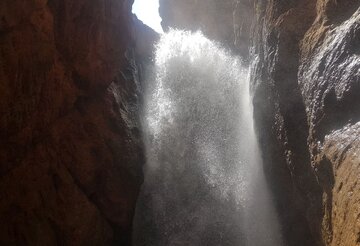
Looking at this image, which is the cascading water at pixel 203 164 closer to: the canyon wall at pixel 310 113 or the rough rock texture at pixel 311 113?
the canyon wall at pixel 310 113

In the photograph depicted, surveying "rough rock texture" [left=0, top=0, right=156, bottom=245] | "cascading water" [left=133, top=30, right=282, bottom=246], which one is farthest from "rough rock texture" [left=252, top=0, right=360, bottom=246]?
"rough rock texture" [left=0, top=0, right=156, bottom=245]

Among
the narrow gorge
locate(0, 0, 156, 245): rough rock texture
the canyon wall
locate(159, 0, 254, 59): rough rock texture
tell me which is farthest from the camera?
locate(159, 0, 254, 59): rough rock texture

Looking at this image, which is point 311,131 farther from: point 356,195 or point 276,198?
point 276,198

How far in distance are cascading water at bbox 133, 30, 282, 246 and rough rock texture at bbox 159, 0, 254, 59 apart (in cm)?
109

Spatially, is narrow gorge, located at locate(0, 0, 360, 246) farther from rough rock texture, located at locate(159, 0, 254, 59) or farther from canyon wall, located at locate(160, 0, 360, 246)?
rough rock texture, located at locate(159, 0, 254, 59)

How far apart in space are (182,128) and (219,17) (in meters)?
7.75

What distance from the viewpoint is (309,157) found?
21.9ft

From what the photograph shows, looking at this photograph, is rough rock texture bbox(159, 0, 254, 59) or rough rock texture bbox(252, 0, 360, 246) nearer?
rough rock texture bbox(252, 0, 360, 246)

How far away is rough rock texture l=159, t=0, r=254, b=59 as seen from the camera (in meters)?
16.0

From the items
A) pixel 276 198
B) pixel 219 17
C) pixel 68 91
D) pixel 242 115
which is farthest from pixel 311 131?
pixel 219 17

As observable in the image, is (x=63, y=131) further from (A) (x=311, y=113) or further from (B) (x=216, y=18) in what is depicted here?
(B) (x=216, y=18)

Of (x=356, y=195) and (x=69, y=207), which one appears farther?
(x=69, y=207)

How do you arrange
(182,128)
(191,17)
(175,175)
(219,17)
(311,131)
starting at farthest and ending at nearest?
1. (191,17)
2. (219,17)
3. (182,128)
4. (175,175)
5. (311,131)

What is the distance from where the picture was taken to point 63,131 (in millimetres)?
9070
